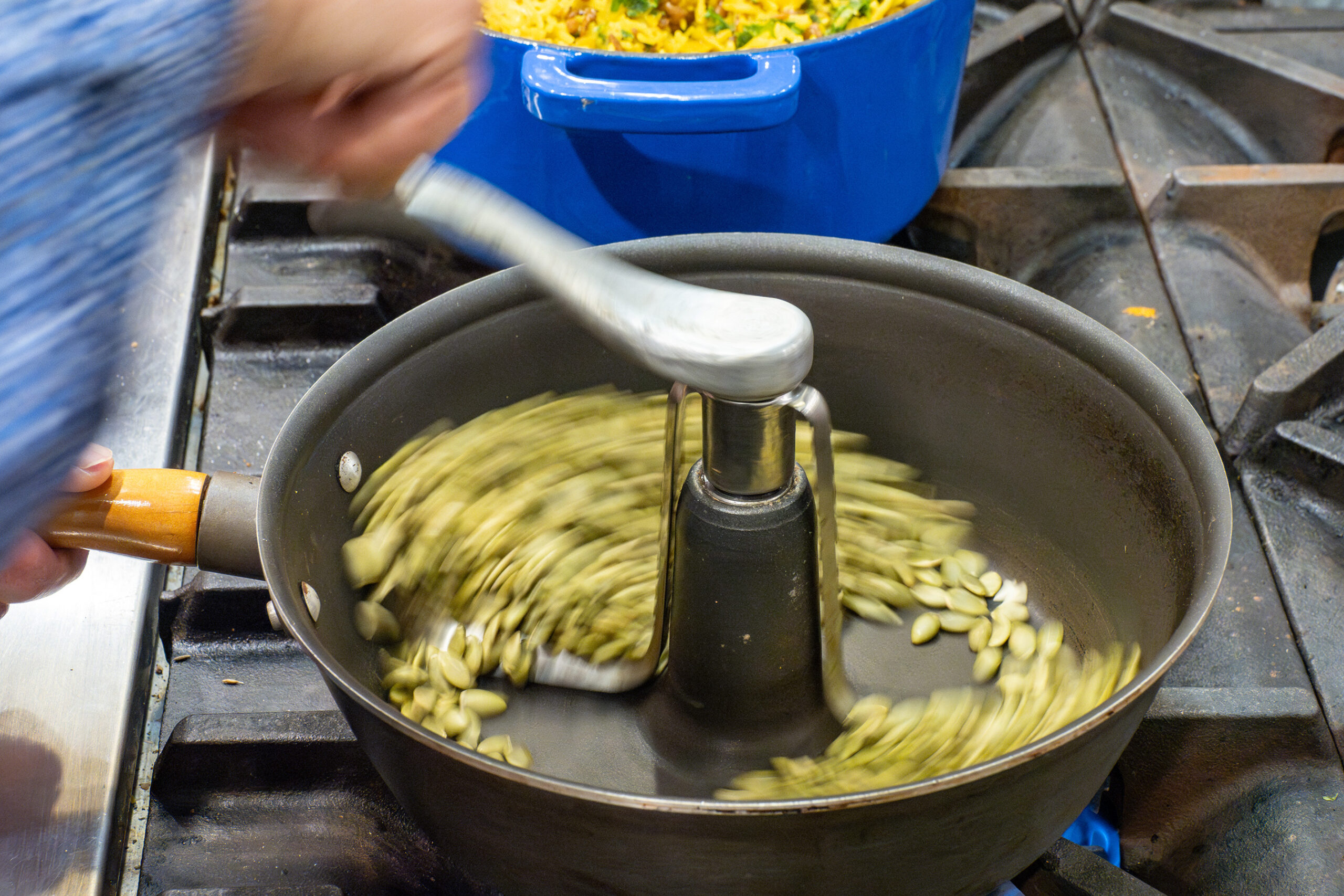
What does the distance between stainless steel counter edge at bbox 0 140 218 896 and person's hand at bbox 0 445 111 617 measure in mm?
62

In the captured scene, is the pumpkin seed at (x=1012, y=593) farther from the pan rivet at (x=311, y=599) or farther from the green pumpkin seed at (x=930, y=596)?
the pan rivet at (x=311, y=599)

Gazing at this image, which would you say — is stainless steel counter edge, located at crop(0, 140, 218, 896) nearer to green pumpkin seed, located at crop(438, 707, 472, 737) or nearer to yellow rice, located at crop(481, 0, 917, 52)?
green pumpkin seed, located at crop(438, 707, 472, 737)

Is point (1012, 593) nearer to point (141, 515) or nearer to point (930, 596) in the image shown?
point (930, 596)

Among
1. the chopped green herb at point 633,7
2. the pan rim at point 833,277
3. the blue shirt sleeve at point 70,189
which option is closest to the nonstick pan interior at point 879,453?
the pan rim at point 833,277

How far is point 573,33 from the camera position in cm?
102

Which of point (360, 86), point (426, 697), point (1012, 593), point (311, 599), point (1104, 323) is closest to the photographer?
point (360, 86)

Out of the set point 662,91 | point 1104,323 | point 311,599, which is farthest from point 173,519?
point 1104,323

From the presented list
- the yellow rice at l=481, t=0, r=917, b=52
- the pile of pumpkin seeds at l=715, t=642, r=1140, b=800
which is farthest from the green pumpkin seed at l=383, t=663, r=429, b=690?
the yellow rice at l=481, t=0, r=917, b=52

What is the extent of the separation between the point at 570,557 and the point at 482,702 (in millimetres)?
126

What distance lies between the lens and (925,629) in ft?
2.70

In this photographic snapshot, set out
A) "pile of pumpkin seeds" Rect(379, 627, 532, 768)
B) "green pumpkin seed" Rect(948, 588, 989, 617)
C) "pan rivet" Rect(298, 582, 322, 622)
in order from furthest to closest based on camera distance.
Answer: "green pumpkin seed" Rect(948, 588, 989, 617), "pile of pumpkin seeds" Rect(379, 627, 532, 768), "pan rivet" Rect(298, 582, 322, 622)

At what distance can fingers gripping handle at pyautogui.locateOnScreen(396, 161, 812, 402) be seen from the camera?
503mm

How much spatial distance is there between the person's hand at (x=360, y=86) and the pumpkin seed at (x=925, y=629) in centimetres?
51

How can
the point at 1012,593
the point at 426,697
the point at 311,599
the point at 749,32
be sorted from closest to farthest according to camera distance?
the point at 311,599
the point at 426,697
the point at 1012,593
the point at 749,32
